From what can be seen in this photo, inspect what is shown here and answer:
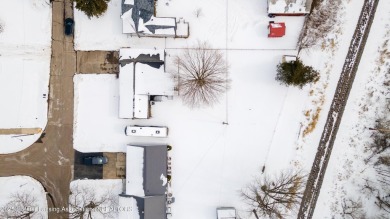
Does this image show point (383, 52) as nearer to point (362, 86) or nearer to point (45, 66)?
point (362, 86)

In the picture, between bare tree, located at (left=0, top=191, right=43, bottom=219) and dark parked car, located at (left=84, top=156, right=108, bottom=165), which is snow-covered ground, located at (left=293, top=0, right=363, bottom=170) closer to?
dark parked car, located at (left=84, top=156, right=108, bottom=165)

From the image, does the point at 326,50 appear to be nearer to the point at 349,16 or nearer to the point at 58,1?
the point at 349,16

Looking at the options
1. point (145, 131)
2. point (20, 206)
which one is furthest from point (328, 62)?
point (20, 206)

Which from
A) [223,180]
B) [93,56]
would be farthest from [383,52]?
[93,56]

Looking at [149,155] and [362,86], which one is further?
[362,86]

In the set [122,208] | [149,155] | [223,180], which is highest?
[149,155]

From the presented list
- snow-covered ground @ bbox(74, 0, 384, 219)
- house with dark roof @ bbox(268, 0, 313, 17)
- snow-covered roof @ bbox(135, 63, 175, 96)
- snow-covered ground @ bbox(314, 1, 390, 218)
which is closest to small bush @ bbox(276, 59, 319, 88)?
snow-covered ground @ bbox(74, 0, 384, 219)

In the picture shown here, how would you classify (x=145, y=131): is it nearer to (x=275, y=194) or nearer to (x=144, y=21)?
(x=144, y=21)

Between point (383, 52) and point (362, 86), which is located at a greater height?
point (383, 52)
